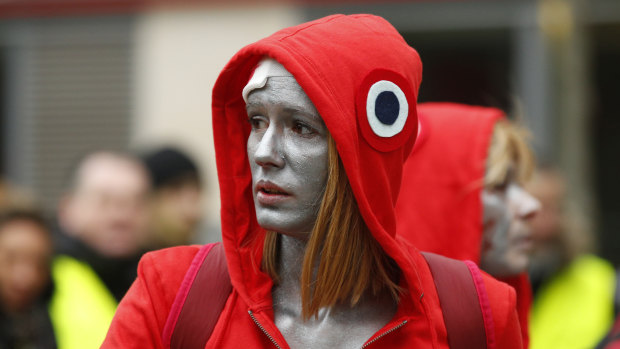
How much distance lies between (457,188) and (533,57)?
4.85 meters

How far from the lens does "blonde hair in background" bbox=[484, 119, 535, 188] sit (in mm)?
3312

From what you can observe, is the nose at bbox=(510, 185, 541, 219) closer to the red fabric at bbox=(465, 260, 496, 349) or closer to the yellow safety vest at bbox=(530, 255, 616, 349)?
the red fabric at bbox=(465, 260, 496, 349)

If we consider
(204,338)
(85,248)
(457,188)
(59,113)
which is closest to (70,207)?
(85,248)

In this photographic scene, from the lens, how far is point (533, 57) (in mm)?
7824

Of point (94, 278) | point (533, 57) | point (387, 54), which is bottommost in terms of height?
point (94, 278)

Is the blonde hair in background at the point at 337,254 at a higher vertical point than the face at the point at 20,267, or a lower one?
higher

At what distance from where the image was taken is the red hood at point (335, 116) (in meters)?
2.33

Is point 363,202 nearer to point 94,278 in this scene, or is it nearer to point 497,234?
point 497,234

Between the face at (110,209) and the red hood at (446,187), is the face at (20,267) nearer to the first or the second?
the face at (110,209)

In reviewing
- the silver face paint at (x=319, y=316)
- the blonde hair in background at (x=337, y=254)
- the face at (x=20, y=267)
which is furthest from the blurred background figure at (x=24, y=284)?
the blonde hair in background at (x=337, y=254)

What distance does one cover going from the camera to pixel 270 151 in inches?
92.7

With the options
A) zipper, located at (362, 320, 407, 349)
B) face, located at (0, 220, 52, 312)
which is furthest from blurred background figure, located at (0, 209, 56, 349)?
zipper, located at (362, 320, 407, 349)

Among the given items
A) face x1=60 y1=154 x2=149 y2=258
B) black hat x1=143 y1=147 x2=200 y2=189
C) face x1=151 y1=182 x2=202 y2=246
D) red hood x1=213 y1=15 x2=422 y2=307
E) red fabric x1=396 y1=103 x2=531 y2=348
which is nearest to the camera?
red hood x1=213 y1=15 x2=422 y2=307

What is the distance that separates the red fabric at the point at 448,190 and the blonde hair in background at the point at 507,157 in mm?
32
